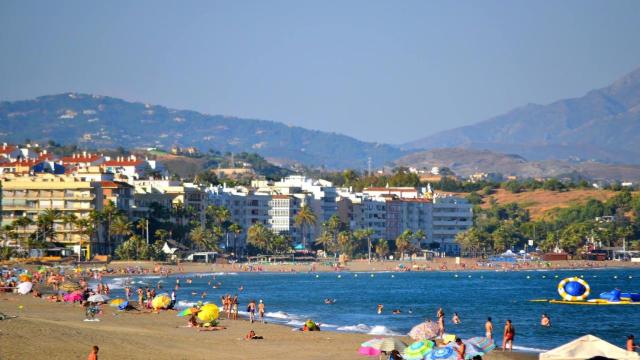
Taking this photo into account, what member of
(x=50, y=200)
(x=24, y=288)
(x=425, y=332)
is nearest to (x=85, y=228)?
(x=50, y=200)

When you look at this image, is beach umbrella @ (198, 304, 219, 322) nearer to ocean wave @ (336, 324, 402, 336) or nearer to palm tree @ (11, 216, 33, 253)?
ocean wave @ (336, 324, 402, 336)

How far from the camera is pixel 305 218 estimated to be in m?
188

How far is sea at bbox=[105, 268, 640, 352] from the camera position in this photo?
209ft

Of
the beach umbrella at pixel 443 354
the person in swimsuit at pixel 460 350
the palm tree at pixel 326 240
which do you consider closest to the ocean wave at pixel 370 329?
the person in swimsuit at pixel 460 350

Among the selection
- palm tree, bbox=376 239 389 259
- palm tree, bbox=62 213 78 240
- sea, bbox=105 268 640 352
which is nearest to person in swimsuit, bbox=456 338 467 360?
sea, bbox=105 268 640 352

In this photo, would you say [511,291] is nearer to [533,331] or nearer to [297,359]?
[533,331]

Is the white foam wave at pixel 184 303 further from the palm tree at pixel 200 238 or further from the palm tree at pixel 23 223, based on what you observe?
the palm tree at pixel 200 238

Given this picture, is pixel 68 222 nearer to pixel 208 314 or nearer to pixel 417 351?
pixel 208 314

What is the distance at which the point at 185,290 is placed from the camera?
99125mm

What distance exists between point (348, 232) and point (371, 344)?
477 feet

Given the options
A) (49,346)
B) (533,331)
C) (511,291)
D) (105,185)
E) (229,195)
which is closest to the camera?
(49,346)

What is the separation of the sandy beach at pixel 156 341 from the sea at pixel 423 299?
20.8ft

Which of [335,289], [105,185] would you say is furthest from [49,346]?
[105,185]

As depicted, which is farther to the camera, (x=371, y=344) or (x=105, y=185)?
(x=105, y=185)
